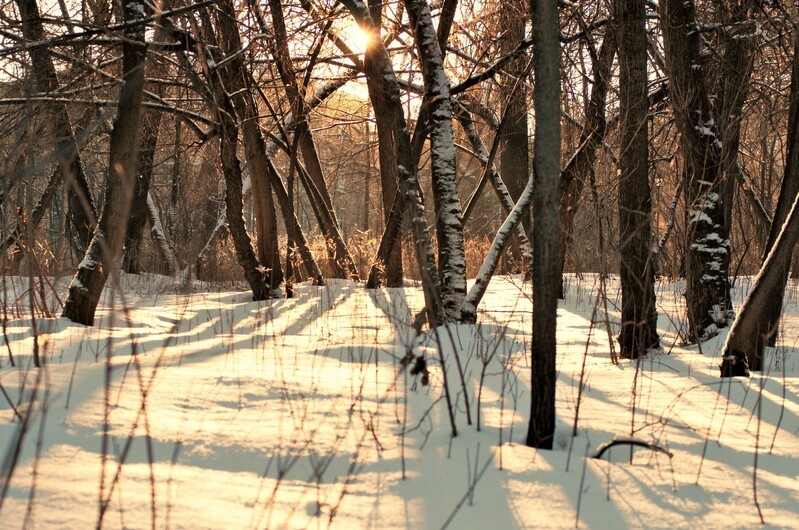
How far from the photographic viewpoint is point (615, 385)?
11.5ft

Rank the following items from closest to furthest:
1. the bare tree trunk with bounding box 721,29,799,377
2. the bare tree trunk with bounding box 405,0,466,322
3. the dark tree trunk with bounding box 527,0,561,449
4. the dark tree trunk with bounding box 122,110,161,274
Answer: the dark tree trunk with bounding box 527,0,561,449
the bare tree trunk with bounding box 721,29,799,377
the bare tree trunk with bounding box 405,0,466,322
the dark tree trunk with bounding box 122,110,161,274

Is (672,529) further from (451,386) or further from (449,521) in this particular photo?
(451,386)

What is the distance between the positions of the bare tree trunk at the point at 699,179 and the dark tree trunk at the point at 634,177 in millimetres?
700

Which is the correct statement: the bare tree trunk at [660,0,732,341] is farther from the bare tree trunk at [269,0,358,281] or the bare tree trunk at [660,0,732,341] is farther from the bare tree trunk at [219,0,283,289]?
the bare tree trunk at [219,0,283,289]

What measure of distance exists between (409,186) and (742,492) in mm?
3299

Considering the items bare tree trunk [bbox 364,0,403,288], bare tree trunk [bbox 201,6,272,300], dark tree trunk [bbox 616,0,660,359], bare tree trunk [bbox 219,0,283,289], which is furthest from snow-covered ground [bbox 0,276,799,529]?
bare tree trunk [bbox 219,0,283,289]

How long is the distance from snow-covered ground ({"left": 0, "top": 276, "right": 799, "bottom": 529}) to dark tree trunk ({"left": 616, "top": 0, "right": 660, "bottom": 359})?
0.86 metres

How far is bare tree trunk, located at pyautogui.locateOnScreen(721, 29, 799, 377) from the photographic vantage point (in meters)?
3.50

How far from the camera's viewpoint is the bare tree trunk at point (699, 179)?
5246 millimetres

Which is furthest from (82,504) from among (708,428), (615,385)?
(615,385)

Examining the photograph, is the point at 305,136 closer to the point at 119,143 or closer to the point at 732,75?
the point at 119,143

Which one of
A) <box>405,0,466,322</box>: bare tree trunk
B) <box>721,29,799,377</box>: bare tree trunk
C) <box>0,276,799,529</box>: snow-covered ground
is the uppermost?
<box>405,0,466,322</box>: bare tree trunk

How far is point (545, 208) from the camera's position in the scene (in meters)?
2.29

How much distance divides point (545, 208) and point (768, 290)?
6.60ft
